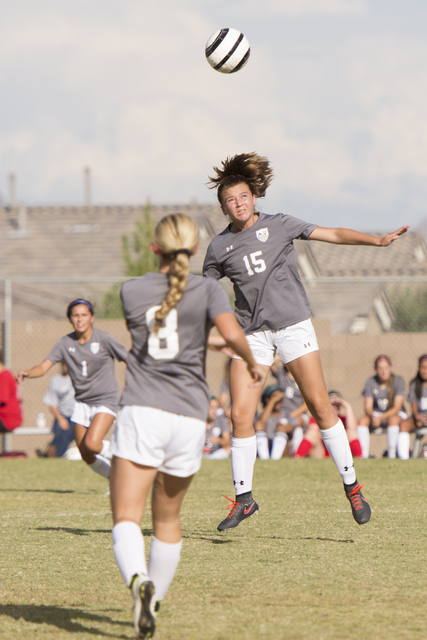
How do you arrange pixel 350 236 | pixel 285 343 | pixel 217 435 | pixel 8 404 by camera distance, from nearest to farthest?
pixel 350 236 < pixel 285 343 < pixel 8 404 < pixel 217 435

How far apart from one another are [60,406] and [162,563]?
34.1ft

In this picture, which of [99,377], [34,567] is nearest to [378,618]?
[34,567]

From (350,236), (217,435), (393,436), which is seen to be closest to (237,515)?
(350,236)

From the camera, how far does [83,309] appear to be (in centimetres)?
789

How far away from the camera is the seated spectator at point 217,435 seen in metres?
12.9

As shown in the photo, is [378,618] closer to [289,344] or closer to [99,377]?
[289,344]

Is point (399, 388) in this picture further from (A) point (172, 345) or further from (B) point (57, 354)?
(A) point (172, 345)

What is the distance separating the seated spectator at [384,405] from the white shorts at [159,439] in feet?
30.3

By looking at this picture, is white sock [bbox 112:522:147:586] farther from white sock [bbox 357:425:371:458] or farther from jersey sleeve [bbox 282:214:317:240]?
white sock [bbox 357:425:371:458]

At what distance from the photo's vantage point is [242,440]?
5566 mm

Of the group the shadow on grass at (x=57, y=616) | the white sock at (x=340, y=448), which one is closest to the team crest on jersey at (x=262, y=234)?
the white sock at (x=340, y=448)

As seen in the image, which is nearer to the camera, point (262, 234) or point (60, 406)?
point (262, 234)

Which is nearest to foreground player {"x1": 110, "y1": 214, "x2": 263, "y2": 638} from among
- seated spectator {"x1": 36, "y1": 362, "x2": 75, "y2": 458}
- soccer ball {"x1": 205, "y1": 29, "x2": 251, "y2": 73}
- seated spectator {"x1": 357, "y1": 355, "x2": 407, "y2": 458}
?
soccer ball {"x1": 205, "y1": 29, "x2": 251, "y2": 73}

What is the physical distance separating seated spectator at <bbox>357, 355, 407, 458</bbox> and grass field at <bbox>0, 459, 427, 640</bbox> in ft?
13.8
